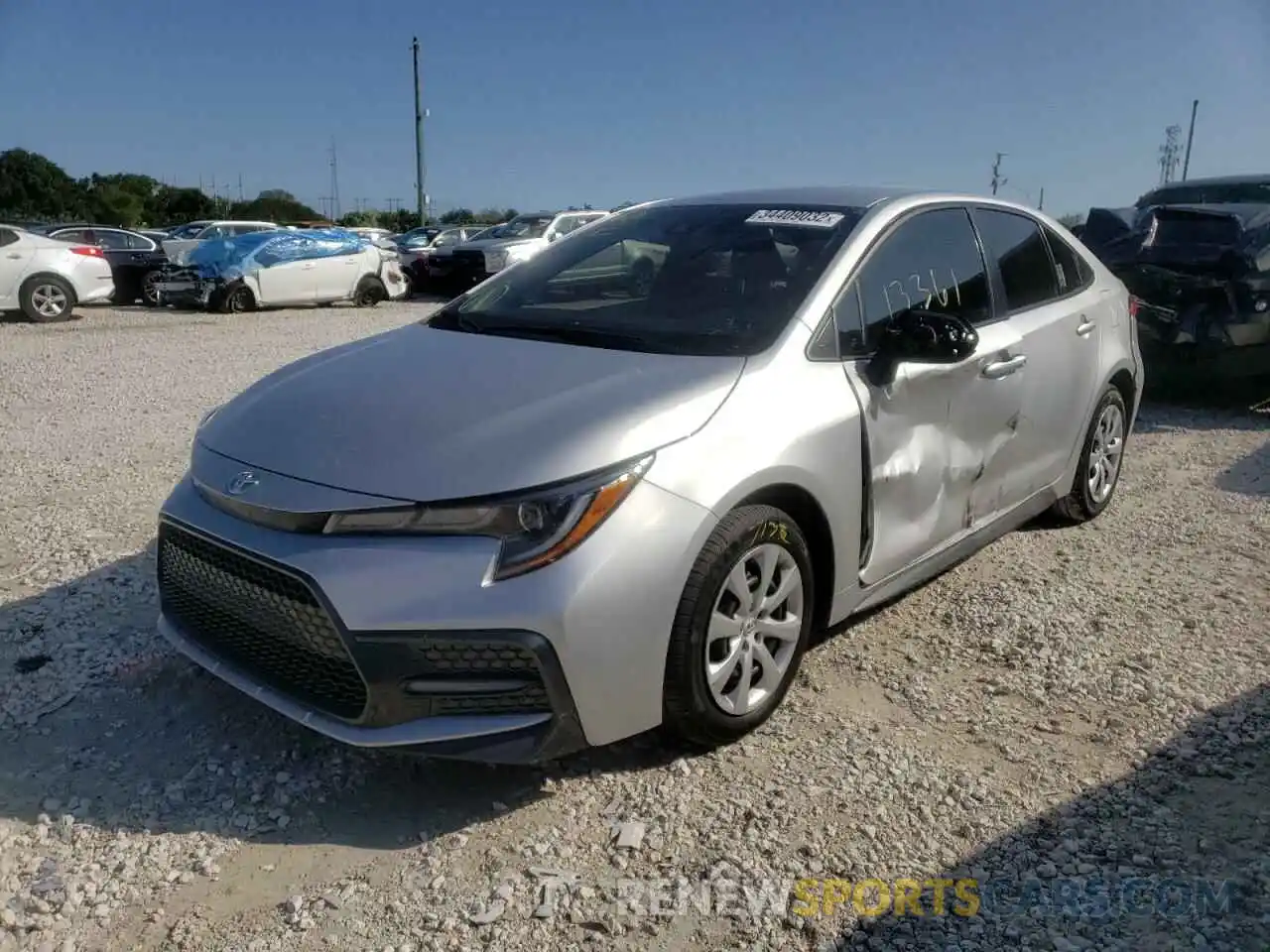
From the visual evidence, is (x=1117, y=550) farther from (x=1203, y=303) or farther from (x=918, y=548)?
(x=1203, y=303)

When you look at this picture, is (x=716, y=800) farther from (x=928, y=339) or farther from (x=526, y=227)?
(x=526, y=227)

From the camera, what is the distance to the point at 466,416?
2.91 metres

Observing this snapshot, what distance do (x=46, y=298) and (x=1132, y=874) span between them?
16572mm

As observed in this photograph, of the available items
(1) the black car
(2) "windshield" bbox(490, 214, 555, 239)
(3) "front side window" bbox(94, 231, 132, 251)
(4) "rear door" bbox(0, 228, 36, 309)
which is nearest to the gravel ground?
(4) "rear door" bbox(0, 228, 36, 309)

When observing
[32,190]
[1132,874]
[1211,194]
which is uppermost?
[32,190]

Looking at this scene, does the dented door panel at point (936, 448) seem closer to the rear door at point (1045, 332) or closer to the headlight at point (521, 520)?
the rear door at point (1045, 332)

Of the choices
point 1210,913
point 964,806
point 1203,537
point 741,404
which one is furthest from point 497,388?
point 1203,537

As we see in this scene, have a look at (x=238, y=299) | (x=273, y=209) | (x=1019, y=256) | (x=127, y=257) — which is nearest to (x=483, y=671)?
(x=1019, y=256)

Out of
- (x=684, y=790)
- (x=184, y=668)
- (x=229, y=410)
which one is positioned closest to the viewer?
(x=684, y=790)

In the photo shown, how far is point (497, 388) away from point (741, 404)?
722 mm

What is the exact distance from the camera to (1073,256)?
496cm

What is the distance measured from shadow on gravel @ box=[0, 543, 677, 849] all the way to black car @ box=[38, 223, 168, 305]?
16.6 meters

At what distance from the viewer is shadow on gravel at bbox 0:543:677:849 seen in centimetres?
278

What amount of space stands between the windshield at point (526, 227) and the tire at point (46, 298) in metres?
8.12
